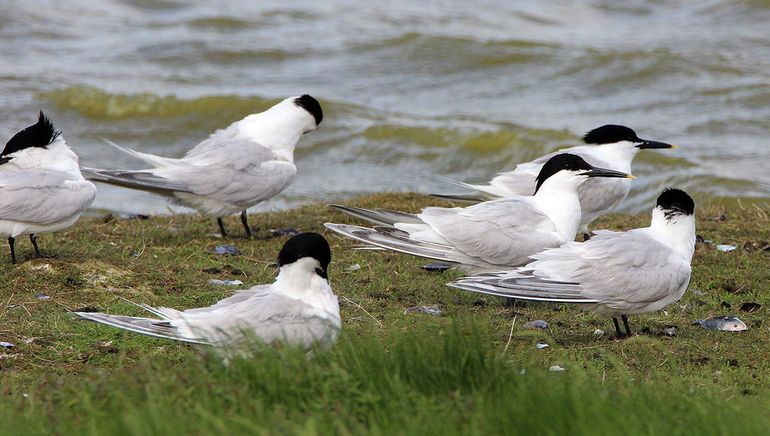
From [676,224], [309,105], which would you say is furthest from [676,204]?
[309,105]

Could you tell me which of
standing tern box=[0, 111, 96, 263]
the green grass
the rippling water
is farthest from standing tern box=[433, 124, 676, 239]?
the rippling water

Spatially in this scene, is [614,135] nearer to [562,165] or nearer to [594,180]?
[594,180]

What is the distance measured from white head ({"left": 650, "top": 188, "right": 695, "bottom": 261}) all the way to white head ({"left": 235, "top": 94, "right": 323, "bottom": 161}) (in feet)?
11.4

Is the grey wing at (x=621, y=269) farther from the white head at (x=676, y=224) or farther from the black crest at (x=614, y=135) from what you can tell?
the black crest at (x=614, y=135)

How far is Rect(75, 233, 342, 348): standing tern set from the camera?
14.9 ft

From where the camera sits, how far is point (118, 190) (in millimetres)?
12320

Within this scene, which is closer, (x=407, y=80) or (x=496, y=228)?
(x=496, y=228)

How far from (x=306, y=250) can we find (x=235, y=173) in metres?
3.50

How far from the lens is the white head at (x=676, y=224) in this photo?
5957 mm

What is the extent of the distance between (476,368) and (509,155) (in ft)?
31.9

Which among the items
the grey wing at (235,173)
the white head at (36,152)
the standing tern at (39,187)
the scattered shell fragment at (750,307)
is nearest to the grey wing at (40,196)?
the standing tern at (39,187)

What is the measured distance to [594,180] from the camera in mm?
7922

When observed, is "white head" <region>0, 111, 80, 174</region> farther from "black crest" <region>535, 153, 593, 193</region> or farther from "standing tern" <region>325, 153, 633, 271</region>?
"black crest" <region>535, 153, 593, 193</region>

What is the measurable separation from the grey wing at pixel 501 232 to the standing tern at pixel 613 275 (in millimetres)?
578
